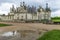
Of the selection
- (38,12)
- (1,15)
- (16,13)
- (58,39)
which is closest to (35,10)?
(38,12)

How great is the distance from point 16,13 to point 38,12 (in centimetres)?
1215

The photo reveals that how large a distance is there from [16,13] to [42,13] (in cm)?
1430

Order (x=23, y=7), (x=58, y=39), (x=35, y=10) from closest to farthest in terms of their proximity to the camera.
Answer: (x=58, y=39), (x=23, y=7), (x=35, y=10)

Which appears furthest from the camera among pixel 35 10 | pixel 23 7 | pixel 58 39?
pixel 35 10

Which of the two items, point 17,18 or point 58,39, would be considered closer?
point 58,39

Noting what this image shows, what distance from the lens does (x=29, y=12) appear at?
334 ft

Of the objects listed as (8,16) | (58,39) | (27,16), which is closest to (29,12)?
(27,16)

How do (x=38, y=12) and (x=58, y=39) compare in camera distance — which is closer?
(x=58, y=39)

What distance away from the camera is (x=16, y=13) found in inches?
3986

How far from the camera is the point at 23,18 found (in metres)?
100

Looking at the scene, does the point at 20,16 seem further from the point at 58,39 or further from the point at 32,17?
the point at 58,39

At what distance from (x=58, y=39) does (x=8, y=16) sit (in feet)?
298

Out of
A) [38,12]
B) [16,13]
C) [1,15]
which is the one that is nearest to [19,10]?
[16,13]

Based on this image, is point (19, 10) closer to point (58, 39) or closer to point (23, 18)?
point (23, 18)
